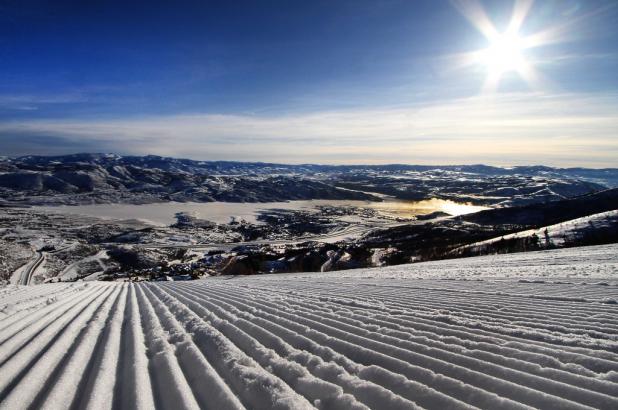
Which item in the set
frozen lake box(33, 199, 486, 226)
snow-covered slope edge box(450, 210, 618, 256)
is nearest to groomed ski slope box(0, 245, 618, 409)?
snow-covered slope edge box(450, 210, 618, 256)

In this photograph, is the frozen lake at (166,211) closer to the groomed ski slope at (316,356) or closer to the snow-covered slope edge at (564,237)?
the snow-covered slope edge at (564,237)

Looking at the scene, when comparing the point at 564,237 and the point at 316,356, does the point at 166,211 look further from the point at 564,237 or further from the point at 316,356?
the point at 316,356

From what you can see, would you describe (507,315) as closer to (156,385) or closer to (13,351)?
(156,385)

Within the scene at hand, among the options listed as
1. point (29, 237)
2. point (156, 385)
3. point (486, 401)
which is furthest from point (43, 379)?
point (29, 237)

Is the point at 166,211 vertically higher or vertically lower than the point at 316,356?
A: lower

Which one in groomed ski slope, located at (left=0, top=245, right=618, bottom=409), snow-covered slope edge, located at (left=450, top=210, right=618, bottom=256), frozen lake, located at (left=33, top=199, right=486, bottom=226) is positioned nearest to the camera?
groomed ski slope, located at (left=0, top=245, right=618, bottom=409)

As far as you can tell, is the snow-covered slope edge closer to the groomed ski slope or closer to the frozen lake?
the groomed ski slope

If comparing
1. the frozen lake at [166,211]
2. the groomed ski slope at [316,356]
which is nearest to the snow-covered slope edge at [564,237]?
the groomed ski slope at [316,356]

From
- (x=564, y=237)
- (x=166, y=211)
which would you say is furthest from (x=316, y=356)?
(x=166, y=211)
